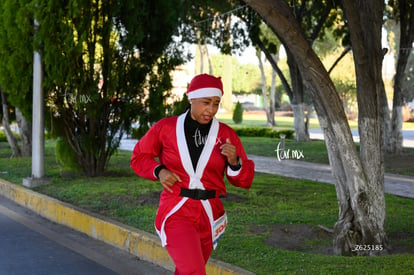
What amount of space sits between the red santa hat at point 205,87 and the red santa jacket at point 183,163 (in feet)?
0.63

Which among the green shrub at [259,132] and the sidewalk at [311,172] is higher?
the green shrub at [259,132]

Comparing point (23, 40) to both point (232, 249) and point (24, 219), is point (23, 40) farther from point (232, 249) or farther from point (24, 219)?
point (232, 249)

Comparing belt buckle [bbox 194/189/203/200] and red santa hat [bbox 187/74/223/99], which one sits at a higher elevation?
red santa hat [bbox 187/74/223/99]

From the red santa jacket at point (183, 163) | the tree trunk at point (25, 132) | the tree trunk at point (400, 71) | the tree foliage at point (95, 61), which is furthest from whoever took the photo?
the tree trunk at point (400, 71)

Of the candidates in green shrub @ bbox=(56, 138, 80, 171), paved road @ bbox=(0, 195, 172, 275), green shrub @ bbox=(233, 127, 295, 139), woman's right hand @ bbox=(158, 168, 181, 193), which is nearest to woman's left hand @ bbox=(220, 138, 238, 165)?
woman's right hand @ bbox=(158, 168, 181, 193)

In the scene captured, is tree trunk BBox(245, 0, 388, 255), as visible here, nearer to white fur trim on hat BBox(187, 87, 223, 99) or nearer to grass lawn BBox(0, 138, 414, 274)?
grass lawn BBox(0, 138, 414, 274)

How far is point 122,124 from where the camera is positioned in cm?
1474

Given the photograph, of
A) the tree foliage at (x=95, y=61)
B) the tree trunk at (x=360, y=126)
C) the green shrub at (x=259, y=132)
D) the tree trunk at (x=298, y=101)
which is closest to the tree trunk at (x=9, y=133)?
the tree foliage at (x=95, y=61)

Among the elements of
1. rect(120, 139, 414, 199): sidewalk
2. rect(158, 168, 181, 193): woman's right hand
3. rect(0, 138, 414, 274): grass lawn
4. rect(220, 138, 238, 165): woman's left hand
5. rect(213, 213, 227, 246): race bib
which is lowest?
rect(120, 139, 414, 199): sidewalk

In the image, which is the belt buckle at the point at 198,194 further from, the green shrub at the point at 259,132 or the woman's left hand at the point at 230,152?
the green shrub at the point at 259,132

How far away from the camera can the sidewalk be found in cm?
1392

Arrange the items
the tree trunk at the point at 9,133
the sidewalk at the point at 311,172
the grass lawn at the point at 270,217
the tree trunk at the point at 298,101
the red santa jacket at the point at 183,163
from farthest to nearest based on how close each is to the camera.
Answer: the tree trunk at the point at 298,101
the tree trunk at the point at 9,133
the sidewalk at the point at 311,172
the grass lawn at the point at 270,217
the red santa jacket at the point at 183,163

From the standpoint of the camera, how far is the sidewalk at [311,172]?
13.9m

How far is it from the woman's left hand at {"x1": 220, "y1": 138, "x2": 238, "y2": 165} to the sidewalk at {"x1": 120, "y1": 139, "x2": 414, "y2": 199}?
851 cm
